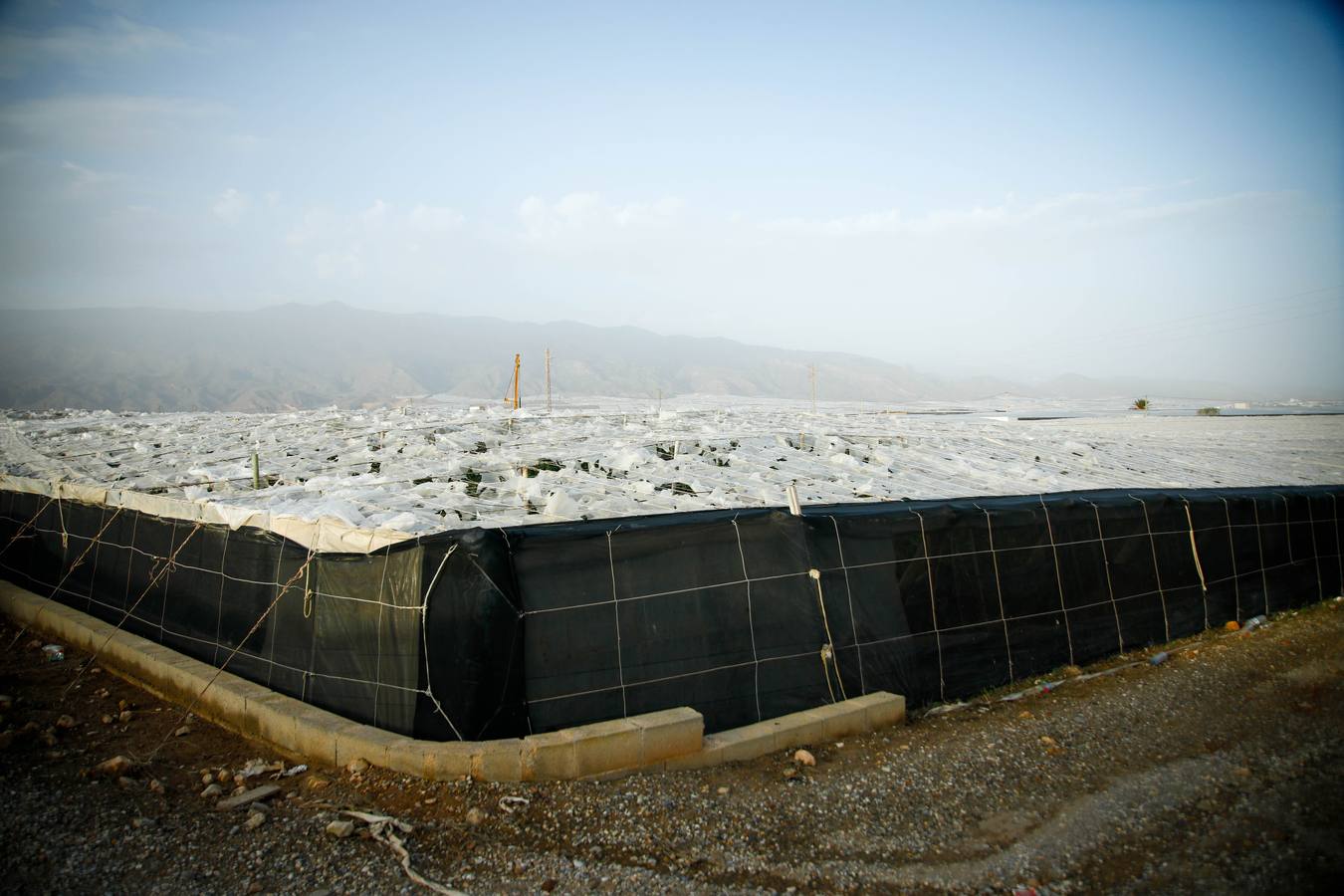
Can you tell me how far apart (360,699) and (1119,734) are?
5.31 metres

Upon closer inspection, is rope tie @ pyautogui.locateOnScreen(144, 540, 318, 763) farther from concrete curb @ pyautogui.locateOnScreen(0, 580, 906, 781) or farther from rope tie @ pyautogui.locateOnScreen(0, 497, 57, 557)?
rope tie @ pyautogui.locateOnScreen(0, 497, 57, 557)

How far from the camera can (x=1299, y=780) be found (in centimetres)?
438

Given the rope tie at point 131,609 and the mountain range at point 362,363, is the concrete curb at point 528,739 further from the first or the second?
the mountain range at point 362,363

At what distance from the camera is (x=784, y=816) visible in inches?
162

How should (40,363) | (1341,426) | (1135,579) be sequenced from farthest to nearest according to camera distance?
1. (40,363)
2. (1341,426)
3. (1135,579)

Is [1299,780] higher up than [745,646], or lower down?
lower down

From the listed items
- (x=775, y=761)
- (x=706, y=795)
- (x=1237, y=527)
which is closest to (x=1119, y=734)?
(x=775, y=761)

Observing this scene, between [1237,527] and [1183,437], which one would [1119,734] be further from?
[1183,437]

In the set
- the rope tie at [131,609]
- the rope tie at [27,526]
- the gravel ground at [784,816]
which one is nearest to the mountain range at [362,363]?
the rope tie at [27,526]

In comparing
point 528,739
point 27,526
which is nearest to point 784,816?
point 528,739

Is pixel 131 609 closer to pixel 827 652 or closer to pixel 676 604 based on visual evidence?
pixel 676 604

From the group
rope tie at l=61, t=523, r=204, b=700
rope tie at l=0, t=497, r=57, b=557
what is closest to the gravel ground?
rope tie at l=61, t=523, r=204, b=700

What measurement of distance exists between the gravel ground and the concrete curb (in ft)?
0.32

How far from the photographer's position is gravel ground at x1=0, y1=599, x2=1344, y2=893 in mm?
3545
